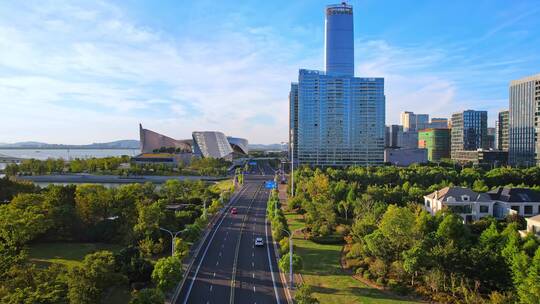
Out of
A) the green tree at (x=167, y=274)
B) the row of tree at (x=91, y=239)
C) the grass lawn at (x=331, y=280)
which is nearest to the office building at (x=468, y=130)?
the row of tree at (x=91, y=239)

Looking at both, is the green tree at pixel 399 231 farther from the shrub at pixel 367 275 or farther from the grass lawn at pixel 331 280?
the grass lawn at pixel 331 280

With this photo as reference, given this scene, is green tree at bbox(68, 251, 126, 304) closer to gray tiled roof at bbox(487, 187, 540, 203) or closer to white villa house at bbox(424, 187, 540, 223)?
white villa house at bbox(424, 187, 540, 223)

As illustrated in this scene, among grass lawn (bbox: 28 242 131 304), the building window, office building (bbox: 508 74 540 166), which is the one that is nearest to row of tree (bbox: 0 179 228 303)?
grass lawn (bbox: 28 242 131 304)

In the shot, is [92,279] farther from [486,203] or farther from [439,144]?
[439,144]

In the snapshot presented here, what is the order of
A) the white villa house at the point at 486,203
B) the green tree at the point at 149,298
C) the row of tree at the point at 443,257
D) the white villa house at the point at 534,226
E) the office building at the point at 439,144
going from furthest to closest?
1. the office building at the point at 439,144
2. the white villa house at the point at 486,203
3. the white villa house at the point at 534,226
4. the row of tree at the point at 443,257
5. the green tree at the point at 149,298

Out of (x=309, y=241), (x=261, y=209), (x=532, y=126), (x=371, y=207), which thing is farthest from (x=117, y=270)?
(x=532, y=126)

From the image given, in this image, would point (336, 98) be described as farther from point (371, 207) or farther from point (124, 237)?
point (124, 237)
